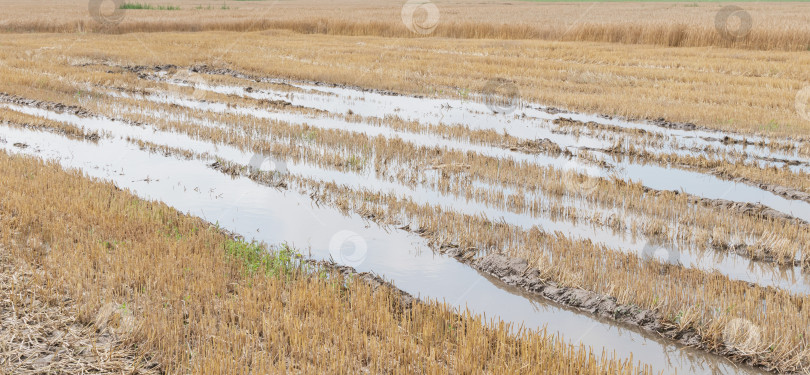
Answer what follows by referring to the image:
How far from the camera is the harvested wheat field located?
420 centimetres

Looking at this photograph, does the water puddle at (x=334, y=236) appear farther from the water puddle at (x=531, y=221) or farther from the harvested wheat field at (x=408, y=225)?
the water puddle at (x=531, y=221)

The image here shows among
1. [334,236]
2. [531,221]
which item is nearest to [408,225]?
[334,236]

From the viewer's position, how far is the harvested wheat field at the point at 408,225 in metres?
4.20

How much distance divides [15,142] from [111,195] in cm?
432

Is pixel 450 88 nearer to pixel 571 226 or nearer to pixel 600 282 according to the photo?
pixel 571 226

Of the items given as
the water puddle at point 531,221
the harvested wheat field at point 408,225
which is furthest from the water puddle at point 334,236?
the water puddle at point 531,221

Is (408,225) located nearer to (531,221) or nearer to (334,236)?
(334,236)

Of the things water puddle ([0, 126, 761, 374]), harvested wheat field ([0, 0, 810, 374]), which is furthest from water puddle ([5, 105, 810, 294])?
water puddle ([0, 126, 761, 374])

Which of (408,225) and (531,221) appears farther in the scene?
(531,221)

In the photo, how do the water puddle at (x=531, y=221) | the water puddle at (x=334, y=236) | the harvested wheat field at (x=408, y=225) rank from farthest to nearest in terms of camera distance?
the water puddle at (x=531, y=221) → the water puddle at (x=334, y=236) → the harvested wheat field at (x=408, y=225)

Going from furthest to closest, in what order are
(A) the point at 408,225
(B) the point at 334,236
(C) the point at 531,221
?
1. (C) the point at 531,221
2. (A) the point at 408,225
3. (B) the point at 334,236

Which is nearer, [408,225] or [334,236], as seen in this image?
[334,236]

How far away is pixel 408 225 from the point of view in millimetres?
6855

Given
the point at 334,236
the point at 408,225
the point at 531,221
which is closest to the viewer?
the point at 334,236
